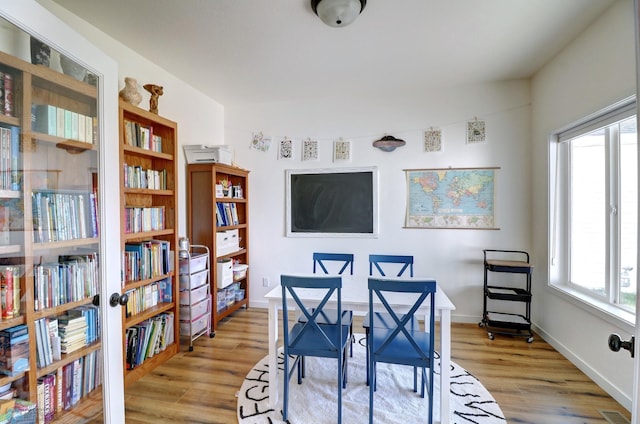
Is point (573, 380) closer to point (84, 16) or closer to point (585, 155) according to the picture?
point (585, 155)

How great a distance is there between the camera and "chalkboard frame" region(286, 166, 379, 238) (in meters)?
3.40

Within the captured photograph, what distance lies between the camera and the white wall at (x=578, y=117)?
6.09 feet

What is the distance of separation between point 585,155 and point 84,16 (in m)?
4.07

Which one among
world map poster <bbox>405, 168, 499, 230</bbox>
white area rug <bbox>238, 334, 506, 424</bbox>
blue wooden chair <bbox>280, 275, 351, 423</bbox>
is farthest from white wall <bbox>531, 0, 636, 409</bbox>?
blue wooden chair <bbox>280, 275, 351, 423</bbox>

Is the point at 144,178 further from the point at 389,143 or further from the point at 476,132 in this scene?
the point at 476,132

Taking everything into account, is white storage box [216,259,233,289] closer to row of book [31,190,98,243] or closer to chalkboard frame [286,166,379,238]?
chalkboard frame [286,166,379,238]

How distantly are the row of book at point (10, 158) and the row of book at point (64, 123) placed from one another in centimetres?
10

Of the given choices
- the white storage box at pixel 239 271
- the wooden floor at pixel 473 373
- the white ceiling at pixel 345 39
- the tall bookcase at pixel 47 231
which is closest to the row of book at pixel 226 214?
the white storage box at pixel 239 271

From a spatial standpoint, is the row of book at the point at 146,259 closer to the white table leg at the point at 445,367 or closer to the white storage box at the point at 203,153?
the white storage box at the point at 203,153

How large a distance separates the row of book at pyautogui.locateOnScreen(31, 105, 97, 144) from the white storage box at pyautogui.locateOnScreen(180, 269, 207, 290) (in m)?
1.60

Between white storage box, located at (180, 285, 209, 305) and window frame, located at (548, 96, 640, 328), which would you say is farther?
white storage box, located at (180, 285, 209, 305)

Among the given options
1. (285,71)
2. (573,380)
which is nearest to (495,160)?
(573,380)

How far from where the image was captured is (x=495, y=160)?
3141 mm

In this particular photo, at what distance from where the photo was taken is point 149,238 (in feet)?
8.50
